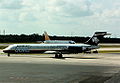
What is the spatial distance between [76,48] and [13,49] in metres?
14.0

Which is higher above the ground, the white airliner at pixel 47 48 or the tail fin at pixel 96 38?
the tail fin at pixel 96 38

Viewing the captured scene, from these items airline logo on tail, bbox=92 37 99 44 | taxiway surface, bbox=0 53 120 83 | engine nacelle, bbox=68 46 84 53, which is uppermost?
airline logo on tail, bbox=92 37 99 44

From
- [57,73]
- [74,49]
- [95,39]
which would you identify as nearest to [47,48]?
[74,49]

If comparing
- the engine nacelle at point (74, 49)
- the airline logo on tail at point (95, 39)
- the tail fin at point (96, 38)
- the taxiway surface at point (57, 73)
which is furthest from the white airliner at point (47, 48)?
the taxiway surface at point (57, 73)

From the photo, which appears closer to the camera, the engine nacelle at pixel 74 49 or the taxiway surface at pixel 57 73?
the taxiway surface at pixel 57 73

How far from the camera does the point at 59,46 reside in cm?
6969

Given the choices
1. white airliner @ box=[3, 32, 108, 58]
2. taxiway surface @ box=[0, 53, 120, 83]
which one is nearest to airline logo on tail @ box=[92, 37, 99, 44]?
white airliner @ box=[3, 32, 108, 58]

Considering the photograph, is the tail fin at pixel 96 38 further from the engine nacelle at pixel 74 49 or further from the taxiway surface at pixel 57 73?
the taxiway surface at pixel 57 73

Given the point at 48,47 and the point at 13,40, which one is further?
the point at 13,40

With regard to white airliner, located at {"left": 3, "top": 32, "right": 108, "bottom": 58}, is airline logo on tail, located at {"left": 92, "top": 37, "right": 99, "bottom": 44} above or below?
above

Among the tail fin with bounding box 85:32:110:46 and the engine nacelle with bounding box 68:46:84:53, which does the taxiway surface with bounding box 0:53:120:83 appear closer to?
the engine nacelle with bounding box 68:46:84:53

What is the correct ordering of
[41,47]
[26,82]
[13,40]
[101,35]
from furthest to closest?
1. [13,40]
2. [101,35]
3. [41,47]
4. [26,82]

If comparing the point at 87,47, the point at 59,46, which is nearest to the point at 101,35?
the point at 87,47

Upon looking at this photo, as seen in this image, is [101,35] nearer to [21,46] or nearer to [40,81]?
[21,46]
